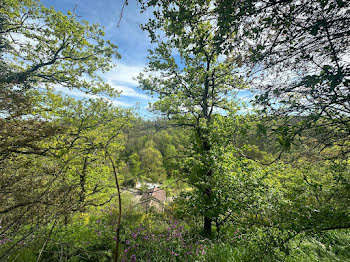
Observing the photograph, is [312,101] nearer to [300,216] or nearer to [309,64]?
[309,64]

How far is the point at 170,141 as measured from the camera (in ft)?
116

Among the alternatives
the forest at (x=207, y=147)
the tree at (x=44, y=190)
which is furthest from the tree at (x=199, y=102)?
the tree at (x=44, y=190)

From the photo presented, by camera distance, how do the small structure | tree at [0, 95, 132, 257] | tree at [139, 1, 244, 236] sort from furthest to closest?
tree at [139, 1, 244, 236], the small structure, tree at [0, 95, 132, 257]

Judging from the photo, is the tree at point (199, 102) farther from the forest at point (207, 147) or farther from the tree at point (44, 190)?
the tree at point (44, 190)

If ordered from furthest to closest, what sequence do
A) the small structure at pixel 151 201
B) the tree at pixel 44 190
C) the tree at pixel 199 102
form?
the tree at pixel 199 102 → the small structure at pixel 151 201 → the tree at pixel 44 190

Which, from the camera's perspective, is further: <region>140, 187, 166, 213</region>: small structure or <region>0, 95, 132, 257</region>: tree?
<region>140, 187, 166, 213</region>: small structure

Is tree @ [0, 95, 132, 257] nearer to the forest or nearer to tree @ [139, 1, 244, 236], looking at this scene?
the forest

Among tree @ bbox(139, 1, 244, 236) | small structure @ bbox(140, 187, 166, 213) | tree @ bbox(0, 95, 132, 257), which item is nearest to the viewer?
tree @ bbox(0, 95, 132, 257)

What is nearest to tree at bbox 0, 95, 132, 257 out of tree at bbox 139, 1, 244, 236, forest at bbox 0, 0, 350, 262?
forest at bbox 0, 0, 350, 262

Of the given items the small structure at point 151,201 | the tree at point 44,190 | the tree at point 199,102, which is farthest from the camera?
the tree at point 199,102

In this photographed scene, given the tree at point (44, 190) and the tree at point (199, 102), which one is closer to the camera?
the tree at point (44, 190)

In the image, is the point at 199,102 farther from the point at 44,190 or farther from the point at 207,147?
the point at 44,190

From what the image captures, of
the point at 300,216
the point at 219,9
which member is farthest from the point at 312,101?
the point at 300,216

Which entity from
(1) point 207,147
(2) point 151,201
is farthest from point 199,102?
(2) point 151,201
